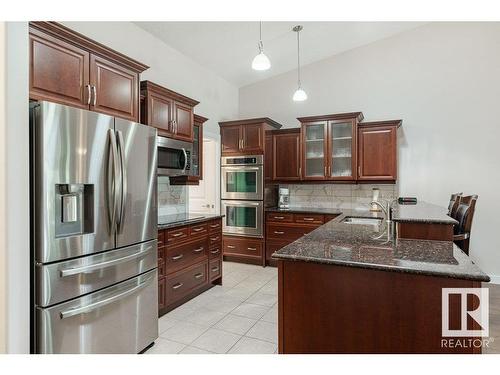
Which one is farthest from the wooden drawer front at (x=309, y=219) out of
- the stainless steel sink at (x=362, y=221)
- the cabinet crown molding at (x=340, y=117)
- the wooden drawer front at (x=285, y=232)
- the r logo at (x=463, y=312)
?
the r logo at (x=463, y=312)

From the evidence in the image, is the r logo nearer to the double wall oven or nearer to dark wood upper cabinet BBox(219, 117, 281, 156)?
the double wall oven

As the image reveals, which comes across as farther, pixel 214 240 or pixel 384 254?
pixel 214 240

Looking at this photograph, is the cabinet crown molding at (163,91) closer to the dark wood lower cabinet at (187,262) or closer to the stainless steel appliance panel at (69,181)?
the stainless steel appliance panel at (69,181)

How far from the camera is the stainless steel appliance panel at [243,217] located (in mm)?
4816

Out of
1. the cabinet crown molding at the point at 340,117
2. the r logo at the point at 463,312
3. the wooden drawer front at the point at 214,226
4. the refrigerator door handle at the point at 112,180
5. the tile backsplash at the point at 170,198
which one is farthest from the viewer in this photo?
the cabinet crown molding at the point at 340,117

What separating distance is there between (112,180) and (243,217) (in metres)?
3.09

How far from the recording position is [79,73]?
2.09 meters

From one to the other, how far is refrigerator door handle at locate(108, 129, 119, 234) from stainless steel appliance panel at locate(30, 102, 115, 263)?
0.02 meters

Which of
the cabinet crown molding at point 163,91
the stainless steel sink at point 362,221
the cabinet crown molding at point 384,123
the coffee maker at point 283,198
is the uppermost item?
the cabinet crown molding at point 163,91

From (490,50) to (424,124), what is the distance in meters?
1.24

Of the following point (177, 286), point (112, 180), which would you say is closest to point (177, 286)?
point (177, 286)

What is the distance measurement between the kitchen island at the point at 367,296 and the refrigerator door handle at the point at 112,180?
1.20m

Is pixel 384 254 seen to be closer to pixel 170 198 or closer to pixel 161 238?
pixel 161 238

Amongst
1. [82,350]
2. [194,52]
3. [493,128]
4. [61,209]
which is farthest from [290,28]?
[82,350]
